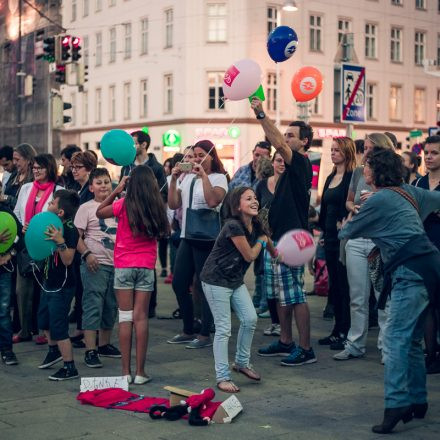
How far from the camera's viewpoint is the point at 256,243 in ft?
22.8

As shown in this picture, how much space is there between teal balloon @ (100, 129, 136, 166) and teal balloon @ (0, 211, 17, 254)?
41.6 inches

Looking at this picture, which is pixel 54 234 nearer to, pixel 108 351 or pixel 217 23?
pixel 108 351

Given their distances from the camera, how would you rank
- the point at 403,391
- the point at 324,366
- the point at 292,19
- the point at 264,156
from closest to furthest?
the point at 403,391 → the point at 324,366 → the point at 264,156 → the point at 292,19

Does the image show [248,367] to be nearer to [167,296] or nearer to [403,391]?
[403,391]

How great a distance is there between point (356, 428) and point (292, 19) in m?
37.1

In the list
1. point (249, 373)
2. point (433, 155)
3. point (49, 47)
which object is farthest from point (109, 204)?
point (49, 47)

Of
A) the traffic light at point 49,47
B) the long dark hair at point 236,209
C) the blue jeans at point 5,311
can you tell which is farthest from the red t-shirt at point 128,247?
the traffic light at point 49,47

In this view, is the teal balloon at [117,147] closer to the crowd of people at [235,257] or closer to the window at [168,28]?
the crowd of people at [235,257]

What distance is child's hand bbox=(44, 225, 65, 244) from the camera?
7152mm

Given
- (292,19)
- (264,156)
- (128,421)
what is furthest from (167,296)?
(292,19)

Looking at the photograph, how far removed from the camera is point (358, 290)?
7930 millimetres

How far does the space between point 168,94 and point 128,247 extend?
119 ft

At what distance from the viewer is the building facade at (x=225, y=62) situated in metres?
40.3

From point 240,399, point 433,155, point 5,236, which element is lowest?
point 240,399
